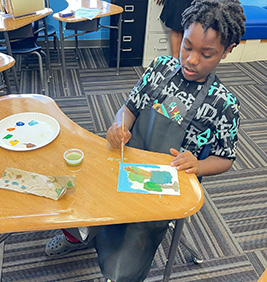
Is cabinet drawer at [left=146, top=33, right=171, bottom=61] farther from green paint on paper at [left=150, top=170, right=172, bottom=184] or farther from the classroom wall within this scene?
green paint on paper at [left=150, top=170, right=172, bottom=184]

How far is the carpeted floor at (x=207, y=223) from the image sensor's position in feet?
5.02

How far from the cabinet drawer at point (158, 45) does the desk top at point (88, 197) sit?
271 centimetres

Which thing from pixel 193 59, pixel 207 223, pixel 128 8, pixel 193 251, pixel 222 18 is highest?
pixel 222 18

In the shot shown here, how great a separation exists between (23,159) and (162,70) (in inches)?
27.4

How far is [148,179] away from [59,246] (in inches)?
33.0

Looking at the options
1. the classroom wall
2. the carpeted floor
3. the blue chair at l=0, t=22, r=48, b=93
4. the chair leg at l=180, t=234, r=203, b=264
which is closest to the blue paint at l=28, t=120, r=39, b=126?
the carpeted floor

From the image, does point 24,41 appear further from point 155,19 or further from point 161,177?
point 161,177

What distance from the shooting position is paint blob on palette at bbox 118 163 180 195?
95 centimetres

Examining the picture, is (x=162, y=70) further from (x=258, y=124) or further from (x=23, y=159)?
(x=258, y=124)

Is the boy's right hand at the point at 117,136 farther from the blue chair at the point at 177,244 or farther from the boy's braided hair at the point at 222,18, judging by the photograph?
the boy's braided hair at the point at 222,18

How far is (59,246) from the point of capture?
1549 millimetres

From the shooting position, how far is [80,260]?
61.4 inches

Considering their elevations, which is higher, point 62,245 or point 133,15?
point 133,15

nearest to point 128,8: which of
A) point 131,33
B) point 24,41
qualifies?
point 131,33
